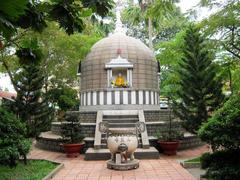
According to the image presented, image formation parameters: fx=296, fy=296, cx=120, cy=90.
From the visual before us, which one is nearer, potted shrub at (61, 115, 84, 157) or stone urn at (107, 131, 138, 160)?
stone urn at (107, 131, 138, 160)

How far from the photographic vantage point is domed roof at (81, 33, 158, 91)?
16.8 m

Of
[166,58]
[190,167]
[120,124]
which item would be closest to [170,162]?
[190,167]

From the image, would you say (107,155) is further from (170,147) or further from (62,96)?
(62,96)

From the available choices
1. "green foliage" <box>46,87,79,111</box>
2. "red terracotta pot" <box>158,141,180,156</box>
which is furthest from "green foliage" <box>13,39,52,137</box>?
"red terracotta pot" <box>158,141,180,156</box>

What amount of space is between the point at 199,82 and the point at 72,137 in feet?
17.8

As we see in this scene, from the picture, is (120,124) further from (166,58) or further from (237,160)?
(237,160)

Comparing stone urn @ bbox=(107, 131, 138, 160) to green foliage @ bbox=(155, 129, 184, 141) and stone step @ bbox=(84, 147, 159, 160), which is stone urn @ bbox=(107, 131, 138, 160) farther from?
green foliage @ bbox=(155, 129, 184, 141)

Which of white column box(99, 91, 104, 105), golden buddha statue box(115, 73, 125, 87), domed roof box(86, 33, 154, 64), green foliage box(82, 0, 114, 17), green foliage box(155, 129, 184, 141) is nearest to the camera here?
green foliage box(82, 0, 114, 17)

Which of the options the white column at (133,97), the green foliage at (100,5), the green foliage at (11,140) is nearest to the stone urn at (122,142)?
the green foliage at (11,140)

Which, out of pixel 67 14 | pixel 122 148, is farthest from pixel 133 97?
pixel 67 14

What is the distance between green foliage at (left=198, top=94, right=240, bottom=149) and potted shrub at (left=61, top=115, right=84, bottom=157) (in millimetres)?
6771

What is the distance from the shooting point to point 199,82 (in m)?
11.5

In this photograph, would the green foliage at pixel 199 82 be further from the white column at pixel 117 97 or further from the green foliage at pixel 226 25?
the white column at pixel 117 97

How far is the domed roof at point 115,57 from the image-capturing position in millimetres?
16781
